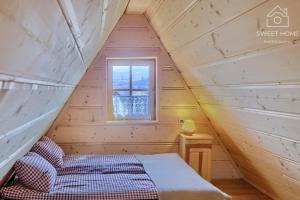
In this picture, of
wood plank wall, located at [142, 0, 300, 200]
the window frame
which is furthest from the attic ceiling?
the window frame

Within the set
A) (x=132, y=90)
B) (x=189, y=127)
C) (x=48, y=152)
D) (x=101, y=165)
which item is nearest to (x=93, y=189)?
(x=101, y=165)

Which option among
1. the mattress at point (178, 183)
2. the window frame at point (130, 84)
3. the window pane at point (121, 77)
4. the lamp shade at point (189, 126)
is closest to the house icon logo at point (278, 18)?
the mattress at point (178, 183)

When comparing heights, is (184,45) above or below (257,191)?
above

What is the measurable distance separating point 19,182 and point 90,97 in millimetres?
1745

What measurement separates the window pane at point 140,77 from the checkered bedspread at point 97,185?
126 cm

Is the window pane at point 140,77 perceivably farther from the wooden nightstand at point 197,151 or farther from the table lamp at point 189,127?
the wooden nightstand at point 197,151

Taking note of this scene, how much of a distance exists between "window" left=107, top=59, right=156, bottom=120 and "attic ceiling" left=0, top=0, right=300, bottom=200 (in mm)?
595

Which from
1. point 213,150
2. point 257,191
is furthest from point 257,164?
point 213,150

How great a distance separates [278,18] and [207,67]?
4.31 ft

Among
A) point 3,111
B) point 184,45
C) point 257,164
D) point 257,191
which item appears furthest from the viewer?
point 257,191

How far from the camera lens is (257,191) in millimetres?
3773

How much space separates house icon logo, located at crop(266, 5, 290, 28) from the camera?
4.44 feet

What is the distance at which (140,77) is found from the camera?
4.23m

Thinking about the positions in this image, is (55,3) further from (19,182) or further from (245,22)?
(19,182)
